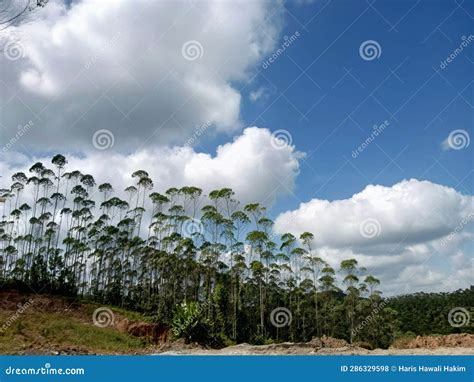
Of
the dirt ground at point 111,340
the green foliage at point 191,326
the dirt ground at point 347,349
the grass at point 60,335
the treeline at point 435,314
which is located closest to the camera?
the dirt ground at point 347,349

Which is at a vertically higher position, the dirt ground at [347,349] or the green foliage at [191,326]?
the green foliage at [191,326]

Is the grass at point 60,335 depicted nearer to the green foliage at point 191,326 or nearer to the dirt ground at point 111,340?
the dirt ground at point 111,340

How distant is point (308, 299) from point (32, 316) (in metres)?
27.9

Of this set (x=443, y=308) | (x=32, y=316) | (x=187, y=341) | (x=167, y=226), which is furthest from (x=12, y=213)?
(x=443, y=308)

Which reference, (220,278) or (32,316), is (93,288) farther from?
(32,316)

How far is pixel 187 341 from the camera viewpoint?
22781 millimetres

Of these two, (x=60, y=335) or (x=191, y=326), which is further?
(x=191, y=326)

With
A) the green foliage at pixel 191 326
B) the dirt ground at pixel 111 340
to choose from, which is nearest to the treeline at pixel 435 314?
the dirt ground at pixel 111 340

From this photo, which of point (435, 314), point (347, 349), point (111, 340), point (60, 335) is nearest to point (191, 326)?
point (111, 340)

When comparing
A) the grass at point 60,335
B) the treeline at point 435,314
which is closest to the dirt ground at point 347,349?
the grass at point 60,335

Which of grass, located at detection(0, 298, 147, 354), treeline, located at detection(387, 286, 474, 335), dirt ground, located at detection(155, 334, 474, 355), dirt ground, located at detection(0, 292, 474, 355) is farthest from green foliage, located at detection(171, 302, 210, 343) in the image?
treeline, located at detection(387, 286, 474, 335)

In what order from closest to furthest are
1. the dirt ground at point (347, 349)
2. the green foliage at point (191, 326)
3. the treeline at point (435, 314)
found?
the dirt ground at point (347, 349), the green foliage at point (191, 326), the treeline at point (435, 314)

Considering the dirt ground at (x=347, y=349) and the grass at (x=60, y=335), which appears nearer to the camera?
the dirt ground at (x=347, y=349)

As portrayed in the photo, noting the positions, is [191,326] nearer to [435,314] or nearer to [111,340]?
[111,340]
